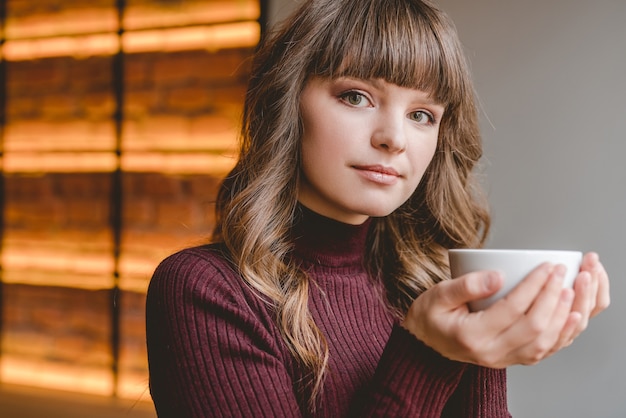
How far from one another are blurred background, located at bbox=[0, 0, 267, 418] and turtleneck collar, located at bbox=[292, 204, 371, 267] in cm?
144

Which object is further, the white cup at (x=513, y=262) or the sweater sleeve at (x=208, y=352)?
the sweater sleeve at (x=208, y=352)

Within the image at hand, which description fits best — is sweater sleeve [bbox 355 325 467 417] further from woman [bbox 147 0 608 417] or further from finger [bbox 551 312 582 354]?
finger [bbox 551 312 582 354]

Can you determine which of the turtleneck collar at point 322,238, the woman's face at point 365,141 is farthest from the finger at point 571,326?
the turtleneck collar at point 322,238

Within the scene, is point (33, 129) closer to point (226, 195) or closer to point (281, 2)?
point (281, 2)

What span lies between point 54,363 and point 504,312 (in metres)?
2.53

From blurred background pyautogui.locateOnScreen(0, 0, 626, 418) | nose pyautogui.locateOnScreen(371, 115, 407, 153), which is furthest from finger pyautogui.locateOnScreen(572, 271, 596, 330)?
blurred background pyautogui.locateOnScreen(0, 0, 626, 418)

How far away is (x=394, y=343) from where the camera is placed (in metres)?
0.80

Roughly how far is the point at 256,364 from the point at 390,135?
13.6 inches

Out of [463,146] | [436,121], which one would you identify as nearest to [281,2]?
[463,146]

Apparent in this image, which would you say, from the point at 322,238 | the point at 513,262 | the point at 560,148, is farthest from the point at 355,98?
the point at 560,148

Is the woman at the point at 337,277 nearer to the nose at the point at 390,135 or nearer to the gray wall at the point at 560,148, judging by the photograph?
the nose at the point at 390,135

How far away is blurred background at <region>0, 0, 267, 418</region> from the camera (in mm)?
2504

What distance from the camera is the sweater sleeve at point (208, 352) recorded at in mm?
821

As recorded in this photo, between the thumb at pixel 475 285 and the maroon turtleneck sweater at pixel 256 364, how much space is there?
0.41 ft
